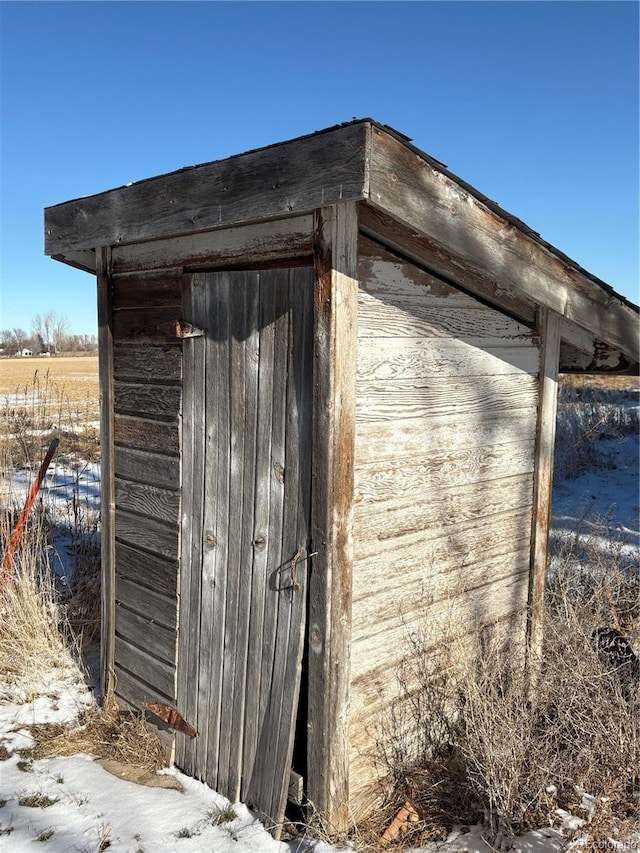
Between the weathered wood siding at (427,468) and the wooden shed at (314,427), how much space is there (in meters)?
0.01

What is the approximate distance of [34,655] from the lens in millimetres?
4309

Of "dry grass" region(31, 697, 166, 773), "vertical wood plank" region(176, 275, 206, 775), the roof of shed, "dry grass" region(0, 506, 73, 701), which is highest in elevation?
the roof of shed

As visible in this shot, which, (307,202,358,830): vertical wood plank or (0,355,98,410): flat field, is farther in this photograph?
(0,355,98,410): flat field

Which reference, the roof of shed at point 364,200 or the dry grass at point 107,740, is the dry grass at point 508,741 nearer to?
the dry grass at point 107,740

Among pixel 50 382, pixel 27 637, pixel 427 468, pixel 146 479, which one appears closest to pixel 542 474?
pixel 427 468

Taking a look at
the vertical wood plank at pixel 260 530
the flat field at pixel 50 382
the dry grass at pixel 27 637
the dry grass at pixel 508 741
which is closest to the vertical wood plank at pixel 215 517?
the vertical wood plank at pixel 260 530

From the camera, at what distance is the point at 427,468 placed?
118 inches

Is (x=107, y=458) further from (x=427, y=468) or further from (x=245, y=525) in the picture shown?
(x=427, y=468)

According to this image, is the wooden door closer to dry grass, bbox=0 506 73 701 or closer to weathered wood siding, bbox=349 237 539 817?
weathered wood siding, bbox=349 237 539 817

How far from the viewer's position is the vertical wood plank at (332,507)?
2.44 metres

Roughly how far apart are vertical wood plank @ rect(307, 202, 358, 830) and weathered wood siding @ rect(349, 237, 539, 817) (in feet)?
0.35

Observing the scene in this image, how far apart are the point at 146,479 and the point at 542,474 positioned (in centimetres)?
221

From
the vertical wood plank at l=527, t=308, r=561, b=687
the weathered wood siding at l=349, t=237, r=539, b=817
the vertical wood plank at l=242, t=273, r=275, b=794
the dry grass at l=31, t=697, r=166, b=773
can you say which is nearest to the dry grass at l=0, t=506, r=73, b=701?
the dry grass at l=31, t=697, r=166, b=773

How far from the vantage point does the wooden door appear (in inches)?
106
